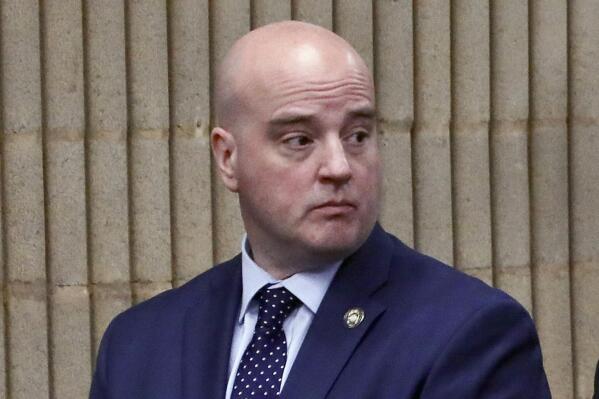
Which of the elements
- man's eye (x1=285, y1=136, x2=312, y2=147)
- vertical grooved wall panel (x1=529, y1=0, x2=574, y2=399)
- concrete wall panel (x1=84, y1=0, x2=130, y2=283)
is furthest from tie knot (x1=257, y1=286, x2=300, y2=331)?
vertical grooved wall panel (x1=529, y1=0, x2=574, y2=399)

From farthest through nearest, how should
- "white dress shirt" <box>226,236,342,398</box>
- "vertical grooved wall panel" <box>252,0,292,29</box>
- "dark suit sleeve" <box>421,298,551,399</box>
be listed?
"vertical grooved wall panel" <box>252,0,292,29</box> → "white dress shirt" <box>226,236,342,398</box> → "dark suit sleeve" <box>421,298,551,399</box>

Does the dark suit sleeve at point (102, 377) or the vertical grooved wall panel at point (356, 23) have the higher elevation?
the vertical grooved wall panel at point (356, 23)

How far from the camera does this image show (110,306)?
529 cm

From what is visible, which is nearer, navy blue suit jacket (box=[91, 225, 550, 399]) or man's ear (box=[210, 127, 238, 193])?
navy blue suit jacket (box=[91, 225, 550, 399])

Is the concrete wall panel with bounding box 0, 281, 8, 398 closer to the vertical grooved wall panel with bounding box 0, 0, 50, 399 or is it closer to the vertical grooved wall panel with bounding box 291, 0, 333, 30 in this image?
the vertical grooved wall panel with bounding box 0, 0, 50, 399

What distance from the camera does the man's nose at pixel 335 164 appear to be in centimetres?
320

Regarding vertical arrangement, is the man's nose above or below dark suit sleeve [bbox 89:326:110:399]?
above

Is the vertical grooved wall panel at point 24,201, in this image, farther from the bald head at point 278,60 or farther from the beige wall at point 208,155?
the bald head at point 278,60

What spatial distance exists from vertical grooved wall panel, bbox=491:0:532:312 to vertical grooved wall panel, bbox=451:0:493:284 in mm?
37

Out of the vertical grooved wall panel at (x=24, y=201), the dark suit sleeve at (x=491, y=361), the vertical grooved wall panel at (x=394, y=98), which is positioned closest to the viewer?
the dark suit sleeve at (x=491, y=361)

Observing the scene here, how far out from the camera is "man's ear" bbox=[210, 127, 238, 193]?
135 inches

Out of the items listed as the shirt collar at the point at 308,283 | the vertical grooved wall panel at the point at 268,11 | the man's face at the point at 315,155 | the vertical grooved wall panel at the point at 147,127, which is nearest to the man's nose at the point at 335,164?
the man's face at the point at 315,155

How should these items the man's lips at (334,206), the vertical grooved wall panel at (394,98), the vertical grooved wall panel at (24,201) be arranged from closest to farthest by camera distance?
the man's lips at (334,206) → the vertical grooved wall panel at (24,201) → the vertical grooved wall panel at (394,98)

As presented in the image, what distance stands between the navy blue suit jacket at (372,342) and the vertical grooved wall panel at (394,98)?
1.95 metres
